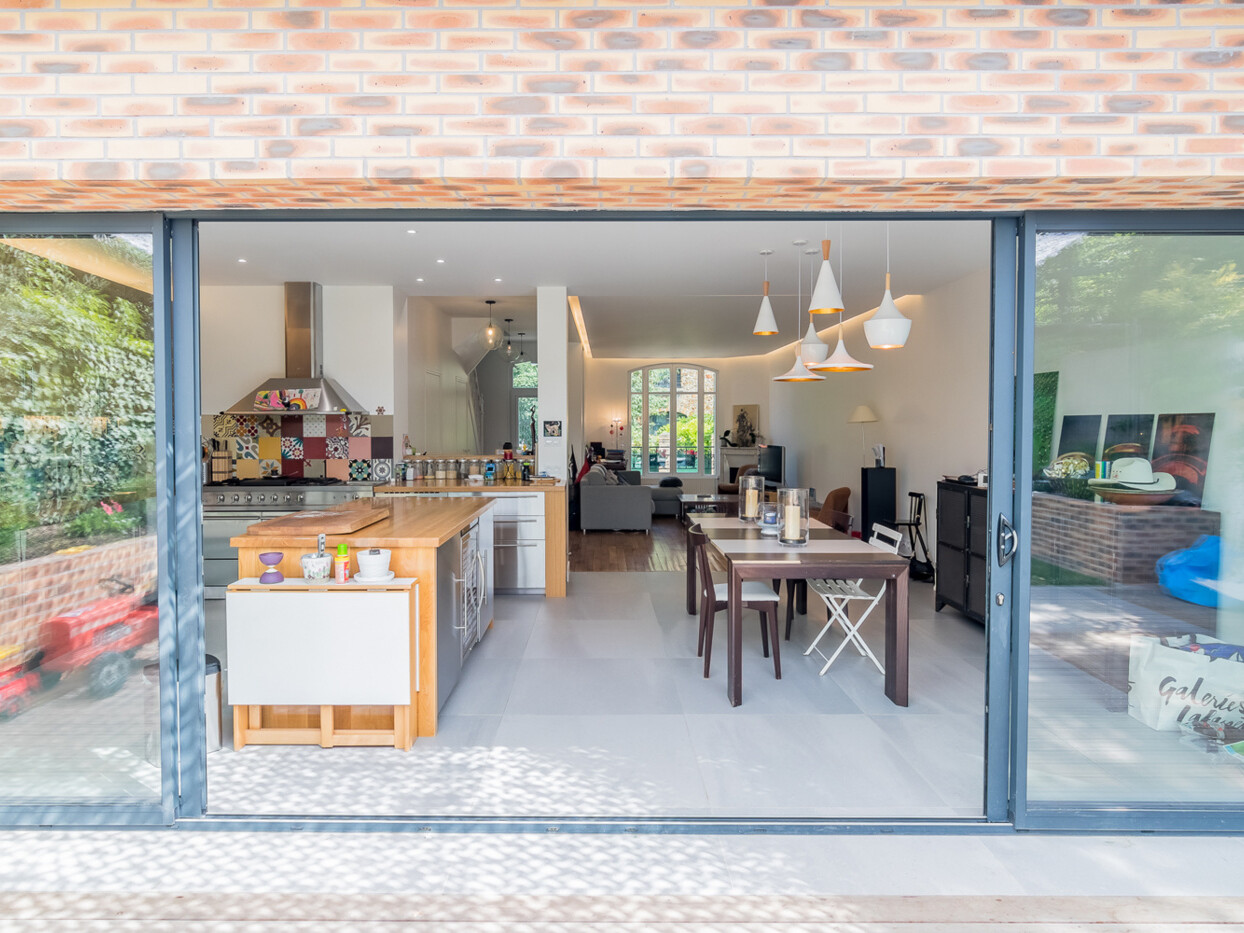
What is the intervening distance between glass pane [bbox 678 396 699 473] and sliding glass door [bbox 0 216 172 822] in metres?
13.1

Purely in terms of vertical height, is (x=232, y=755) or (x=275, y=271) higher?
(x=275, y=271)

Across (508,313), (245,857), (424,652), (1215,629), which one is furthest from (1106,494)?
(508,313)

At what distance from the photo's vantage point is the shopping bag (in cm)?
253

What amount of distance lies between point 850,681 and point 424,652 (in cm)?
230

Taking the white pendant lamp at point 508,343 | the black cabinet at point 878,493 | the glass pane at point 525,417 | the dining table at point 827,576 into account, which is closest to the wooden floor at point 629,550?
the black cabinet at point 878,493

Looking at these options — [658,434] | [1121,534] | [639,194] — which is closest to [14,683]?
[639,194]

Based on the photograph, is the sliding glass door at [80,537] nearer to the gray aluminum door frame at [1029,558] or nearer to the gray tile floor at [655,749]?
the gray tile floor at [655,749]

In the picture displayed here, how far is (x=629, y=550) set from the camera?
870cm

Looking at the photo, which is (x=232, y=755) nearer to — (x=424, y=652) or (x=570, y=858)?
(x=424, y=652)

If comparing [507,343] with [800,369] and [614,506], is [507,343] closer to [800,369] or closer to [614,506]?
[614,506]

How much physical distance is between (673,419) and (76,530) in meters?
13.1

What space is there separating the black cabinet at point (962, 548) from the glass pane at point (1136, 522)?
2300 mm

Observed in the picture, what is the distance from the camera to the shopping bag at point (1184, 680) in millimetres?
2533

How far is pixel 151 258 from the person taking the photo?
7.98 feet
